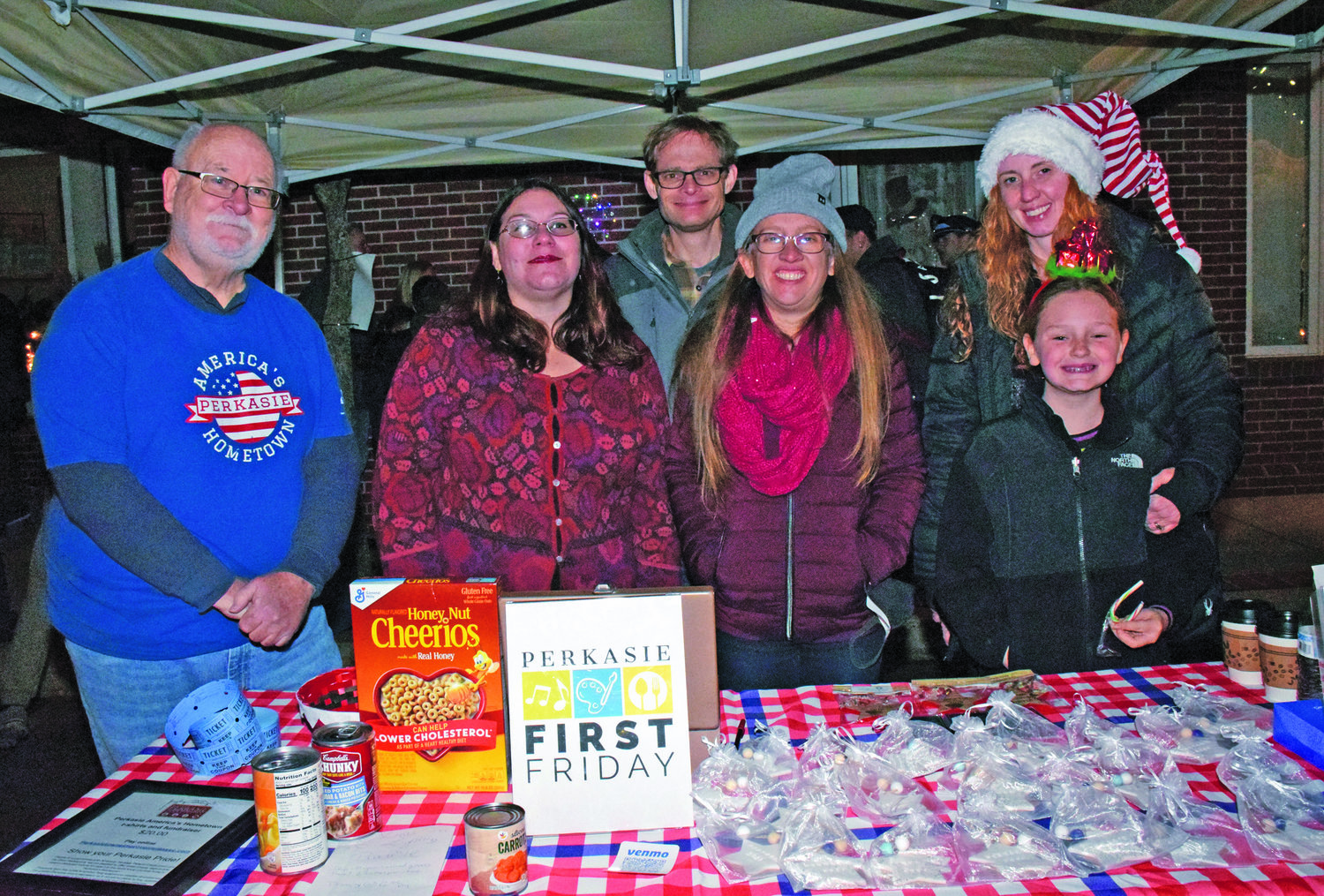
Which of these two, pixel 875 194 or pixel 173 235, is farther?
pixel 875 194

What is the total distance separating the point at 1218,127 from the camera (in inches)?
278

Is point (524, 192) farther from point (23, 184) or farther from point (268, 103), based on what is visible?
point (23, 184)

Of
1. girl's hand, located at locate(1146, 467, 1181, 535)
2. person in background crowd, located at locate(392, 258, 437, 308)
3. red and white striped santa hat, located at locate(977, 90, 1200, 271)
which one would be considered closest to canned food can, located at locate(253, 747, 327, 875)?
girl's hand, located at locate(1146, 467, 1181, 535)

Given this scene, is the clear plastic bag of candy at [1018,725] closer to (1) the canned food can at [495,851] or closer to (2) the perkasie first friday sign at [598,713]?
(2) the perkasie first friday sign at [598,713]

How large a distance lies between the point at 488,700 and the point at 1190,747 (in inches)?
46.1

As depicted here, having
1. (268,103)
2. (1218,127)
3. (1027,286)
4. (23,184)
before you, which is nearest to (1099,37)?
(1027,286)

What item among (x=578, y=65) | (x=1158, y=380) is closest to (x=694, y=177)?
(x=578, y=65)

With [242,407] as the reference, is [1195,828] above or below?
below

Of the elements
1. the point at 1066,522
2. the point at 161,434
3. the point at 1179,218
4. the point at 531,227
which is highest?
the point at 1179,218

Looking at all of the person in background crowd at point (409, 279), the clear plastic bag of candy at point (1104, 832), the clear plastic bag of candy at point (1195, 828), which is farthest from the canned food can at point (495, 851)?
the person in background crowd at point (409, 279)

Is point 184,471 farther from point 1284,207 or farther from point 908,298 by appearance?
point 1284,207

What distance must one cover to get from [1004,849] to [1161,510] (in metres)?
1.15

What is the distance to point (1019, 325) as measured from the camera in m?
2.29

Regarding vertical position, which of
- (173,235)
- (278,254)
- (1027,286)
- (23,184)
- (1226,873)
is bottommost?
(1226,873)
